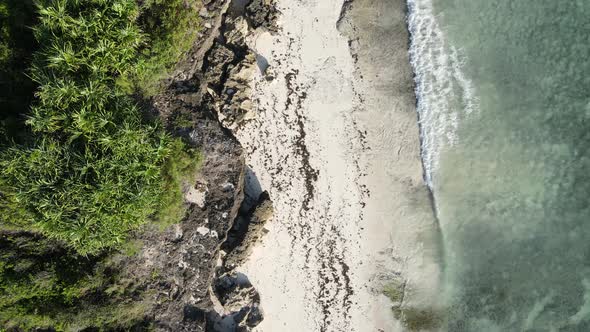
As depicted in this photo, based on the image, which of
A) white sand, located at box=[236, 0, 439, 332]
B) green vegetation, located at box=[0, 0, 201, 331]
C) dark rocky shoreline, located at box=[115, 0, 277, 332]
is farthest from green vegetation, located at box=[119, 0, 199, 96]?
white sand, located at box=[236, 0, 439, 332]

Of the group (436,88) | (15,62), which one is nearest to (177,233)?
(15,62)

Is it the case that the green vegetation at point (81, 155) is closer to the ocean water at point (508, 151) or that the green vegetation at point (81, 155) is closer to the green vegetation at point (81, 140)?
the green vegetation at point (81, 140)

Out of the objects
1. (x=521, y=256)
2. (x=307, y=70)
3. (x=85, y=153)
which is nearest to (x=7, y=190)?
(x=85, y=153)

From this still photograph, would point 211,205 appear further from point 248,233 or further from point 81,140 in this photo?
point 81,140

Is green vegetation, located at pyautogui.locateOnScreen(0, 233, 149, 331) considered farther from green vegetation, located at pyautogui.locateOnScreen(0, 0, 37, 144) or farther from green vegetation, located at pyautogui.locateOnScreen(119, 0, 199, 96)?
green vegetation, located at pyautogui.locateOnScreen(119, 0, 199, 96)

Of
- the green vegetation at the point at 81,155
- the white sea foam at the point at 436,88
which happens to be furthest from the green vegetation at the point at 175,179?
the white sea foam at the point at 436,88

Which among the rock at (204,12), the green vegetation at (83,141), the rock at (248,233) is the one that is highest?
the rock at (204,12)
